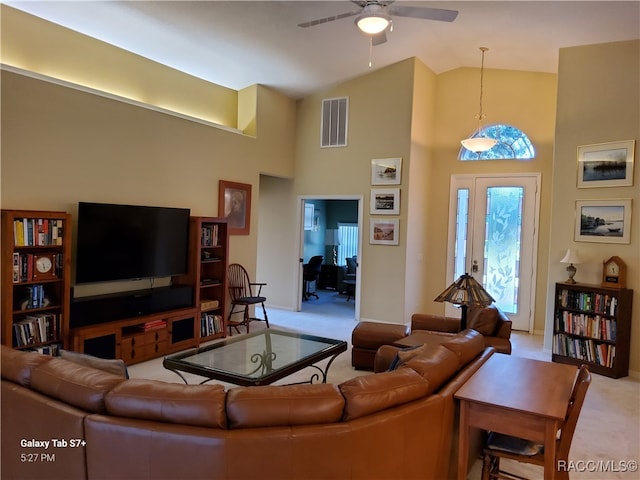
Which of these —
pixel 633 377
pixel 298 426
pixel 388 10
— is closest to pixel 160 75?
pixel 388 10

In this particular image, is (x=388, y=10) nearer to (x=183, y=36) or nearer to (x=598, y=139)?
(x=183, y=36)

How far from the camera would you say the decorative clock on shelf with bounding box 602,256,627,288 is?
4688 millimetres

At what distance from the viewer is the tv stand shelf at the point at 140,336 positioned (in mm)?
4145

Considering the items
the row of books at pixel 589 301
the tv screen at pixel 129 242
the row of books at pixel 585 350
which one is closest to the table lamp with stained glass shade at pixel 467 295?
the row of books at pixel 589 301

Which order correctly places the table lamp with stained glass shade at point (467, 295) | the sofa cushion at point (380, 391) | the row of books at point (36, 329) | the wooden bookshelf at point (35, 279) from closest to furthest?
the sofa cushion at point (380, 391) → the table lamp with stained glass shade at point (467, 295) → the wooden bookshelf at point (35, 279) → the row of books at point (36, 329)

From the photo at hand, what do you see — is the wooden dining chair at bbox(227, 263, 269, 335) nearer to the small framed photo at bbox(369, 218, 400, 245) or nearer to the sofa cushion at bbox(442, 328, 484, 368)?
the small framed photo at bbox(369, 218, 400, 245)

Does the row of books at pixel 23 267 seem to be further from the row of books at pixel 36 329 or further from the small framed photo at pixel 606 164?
the small framed photo at pixel 606 164

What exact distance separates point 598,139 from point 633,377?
8.60 feet

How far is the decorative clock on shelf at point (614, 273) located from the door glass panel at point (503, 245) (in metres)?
1.77

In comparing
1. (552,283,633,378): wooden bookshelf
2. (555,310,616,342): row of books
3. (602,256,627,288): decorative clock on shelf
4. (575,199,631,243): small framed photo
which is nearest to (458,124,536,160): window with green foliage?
(575,199,631,243): small framed photo

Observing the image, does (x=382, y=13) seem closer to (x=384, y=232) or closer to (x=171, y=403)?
(x=171, y=403)

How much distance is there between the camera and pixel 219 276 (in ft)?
19.1

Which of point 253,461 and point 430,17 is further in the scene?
point 430,17

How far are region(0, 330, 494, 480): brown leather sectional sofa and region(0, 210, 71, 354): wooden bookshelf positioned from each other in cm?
184
